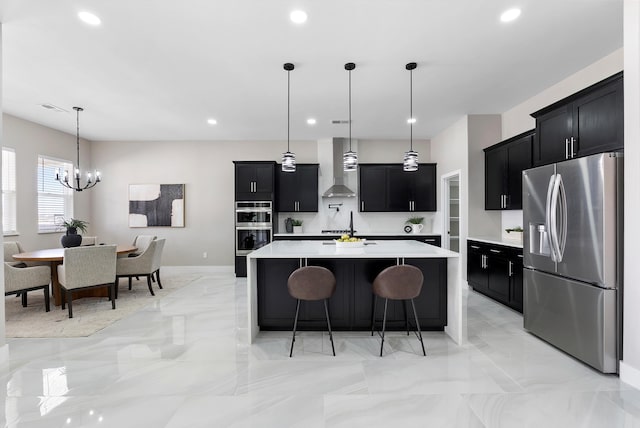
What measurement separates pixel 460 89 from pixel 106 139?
6972mm

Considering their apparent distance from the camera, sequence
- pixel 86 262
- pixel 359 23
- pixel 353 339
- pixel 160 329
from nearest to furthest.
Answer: pixel 359 23, pixel 353 339, pixel 160 329, pixel 86 262

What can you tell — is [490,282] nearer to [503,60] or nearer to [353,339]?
[353,339]

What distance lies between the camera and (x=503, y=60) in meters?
3.57

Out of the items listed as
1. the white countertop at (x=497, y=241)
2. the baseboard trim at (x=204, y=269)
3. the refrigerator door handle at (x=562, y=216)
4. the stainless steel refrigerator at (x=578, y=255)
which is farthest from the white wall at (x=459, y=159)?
the baseboard trim at (x=204, y=269)

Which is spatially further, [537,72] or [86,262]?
[86,262]

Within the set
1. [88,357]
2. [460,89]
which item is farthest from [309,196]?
[88,357]

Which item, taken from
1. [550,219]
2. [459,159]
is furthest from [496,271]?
[459,159]

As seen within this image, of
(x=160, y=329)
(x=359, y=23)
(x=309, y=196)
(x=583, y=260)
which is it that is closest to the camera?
(x=583, y=260)

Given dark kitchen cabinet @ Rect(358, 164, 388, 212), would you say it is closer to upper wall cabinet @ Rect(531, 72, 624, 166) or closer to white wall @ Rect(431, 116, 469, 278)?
white wall @ Rect(431, 116, 469, 278)

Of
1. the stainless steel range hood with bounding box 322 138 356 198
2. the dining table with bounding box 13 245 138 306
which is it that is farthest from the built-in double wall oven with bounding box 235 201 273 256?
the dining table with bounding box 13 245 138 306

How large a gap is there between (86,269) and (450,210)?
6.17 m

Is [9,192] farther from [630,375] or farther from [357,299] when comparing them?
[630,375]

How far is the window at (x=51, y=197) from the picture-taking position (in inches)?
236

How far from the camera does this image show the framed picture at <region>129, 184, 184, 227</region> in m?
7.26
